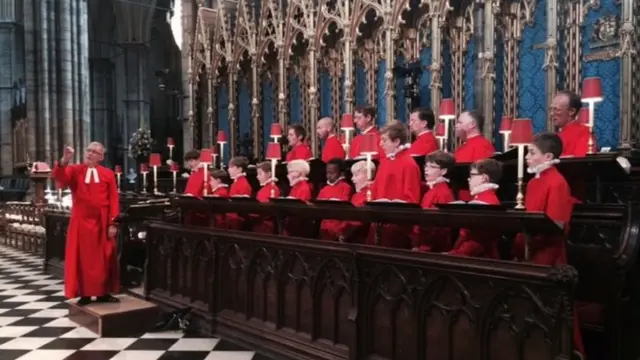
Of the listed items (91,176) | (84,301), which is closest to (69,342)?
(84,301)

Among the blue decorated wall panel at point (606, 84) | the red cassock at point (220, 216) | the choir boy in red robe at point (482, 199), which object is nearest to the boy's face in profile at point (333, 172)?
the red cassock at point (220, 216)

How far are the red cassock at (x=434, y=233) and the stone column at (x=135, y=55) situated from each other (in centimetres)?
2277

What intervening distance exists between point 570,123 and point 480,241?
1837 millimetres

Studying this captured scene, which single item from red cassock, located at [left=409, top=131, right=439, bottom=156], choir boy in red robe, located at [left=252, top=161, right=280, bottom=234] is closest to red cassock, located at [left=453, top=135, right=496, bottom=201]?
red cassock, located at [left=409, top=131, right=439, bottom=156]

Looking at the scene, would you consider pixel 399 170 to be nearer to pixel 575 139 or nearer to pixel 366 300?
pixel 366 300

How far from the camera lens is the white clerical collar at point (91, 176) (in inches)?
250

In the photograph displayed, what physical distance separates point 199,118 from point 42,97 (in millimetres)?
6763

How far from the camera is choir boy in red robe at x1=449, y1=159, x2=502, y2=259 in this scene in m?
3.86

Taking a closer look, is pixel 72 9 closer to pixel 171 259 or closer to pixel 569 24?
pixel 171 259

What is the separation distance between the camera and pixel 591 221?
403 centimetres

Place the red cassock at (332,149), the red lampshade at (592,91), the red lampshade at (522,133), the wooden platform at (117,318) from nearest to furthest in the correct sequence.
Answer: the red lampshade at (522,133)
the red lampshade at (592,91)
the wooden platform at (117,318)
the red cassock at (332,149)

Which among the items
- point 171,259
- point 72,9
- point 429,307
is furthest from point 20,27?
point 429,307

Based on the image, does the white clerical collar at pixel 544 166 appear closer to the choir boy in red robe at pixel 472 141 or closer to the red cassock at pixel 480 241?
the red cassock at pixel 480 241

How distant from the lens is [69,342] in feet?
17.6
